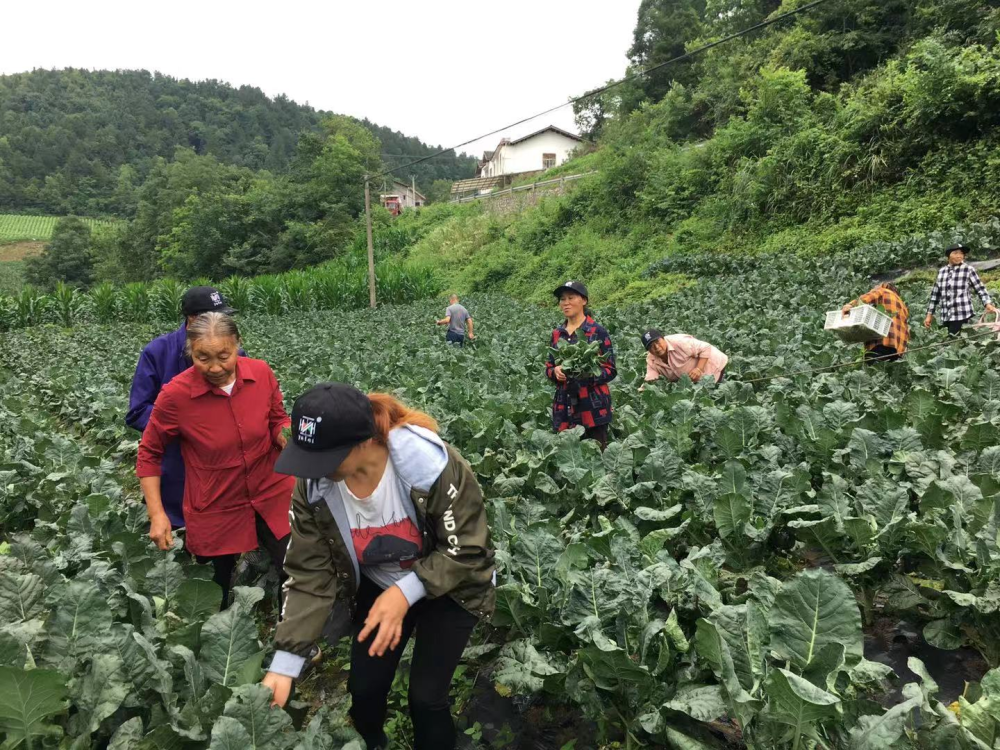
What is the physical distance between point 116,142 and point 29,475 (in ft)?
394

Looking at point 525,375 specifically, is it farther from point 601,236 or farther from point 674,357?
point 601,236

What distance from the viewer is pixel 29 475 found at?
17.5ft

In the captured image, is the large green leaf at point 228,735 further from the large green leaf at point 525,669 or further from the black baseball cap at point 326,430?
the large green leaf at point 525,669

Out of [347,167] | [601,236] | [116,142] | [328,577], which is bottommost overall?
[328,577]

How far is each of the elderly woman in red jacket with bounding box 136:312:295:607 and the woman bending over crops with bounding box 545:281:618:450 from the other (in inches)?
92.3

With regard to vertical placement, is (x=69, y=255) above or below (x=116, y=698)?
above

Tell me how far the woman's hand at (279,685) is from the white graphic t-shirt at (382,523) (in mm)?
421

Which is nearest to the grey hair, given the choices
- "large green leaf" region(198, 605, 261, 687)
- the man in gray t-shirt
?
"large green leaf" region(198, 605, 261, 687)

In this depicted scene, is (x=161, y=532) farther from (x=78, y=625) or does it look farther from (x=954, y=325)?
(x=954, y=325)

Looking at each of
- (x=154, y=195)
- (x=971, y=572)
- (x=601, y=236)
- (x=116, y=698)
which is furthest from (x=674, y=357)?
(x=154, y=195)

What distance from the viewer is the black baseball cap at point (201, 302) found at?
121 inches

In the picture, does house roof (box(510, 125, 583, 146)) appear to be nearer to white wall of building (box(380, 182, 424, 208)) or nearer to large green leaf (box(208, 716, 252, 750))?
white wall of building (box(380, 182, 424, 208))

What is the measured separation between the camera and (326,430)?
181 cm

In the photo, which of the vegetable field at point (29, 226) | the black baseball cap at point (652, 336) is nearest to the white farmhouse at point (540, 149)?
the black baseball cap at point (652, 336)
